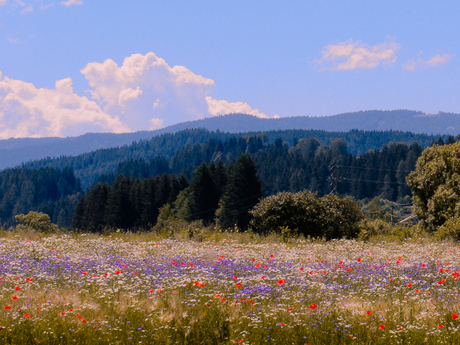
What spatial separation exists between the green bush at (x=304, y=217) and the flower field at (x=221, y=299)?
366 inches

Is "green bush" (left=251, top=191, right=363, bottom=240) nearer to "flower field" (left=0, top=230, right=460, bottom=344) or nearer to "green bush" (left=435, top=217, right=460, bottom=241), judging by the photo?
"green bush" (left=435, top=217, right=460, bottom=241)

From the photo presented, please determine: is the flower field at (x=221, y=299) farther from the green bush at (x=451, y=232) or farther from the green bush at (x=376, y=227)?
the green bush at (x=376, y=227)

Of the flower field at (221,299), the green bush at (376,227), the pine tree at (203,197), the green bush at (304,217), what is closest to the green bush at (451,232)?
the green bush at (376,227)

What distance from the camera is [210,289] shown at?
8.11m

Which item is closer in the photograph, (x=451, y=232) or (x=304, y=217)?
(x=451, y=232)

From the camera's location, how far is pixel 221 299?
7113 mm

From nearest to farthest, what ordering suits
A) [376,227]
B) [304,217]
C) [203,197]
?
[304,217] → [376,227] → [203,197]

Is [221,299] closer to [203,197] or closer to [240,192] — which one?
[240,192]

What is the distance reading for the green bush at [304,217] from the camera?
2081 centimetres

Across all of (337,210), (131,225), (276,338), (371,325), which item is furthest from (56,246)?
(131,225)

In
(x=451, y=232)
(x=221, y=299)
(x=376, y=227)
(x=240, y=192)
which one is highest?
(x=221, y=299)

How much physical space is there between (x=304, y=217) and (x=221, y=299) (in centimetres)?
1415

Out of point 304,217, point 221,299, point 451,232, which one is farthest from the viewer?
point 304,217

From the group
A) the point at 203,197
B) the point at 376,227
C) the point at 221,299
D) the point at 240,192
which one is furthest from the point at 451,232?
the point at 203,197
